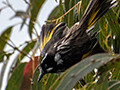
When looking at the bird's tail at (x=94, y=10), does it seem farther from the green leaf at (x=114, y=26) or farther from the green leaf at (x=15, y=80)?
the green leaf at (x=15, y=80)

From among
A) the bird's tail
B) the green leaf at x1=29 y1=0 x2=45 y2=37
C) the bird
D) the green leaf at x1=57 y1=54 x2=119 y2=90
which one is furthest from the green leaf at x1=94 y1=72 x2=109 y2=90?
the green leaf at x1=29 y1=0 x2=45 y2=37

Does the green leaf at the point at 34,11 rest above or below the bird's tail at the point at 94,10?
above

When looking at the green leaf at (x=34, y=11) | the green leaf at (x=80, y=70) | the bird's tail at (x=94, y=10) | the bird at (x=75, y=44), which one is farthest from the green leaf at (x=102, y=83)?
the green leaf at (x=34, y=11)

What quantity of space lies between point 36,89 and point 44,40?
47 centimetres

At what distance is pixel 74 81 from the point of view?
1.02 metres

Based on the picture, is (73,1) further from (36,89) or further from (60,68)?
(36,89)

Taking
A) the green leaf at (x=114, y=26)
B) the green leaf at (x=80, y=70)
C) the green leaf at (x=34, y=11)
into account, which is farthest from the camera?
the green leaf at (x=34, y=11)

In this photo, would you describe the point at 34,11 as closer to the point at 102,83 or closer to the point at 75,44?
the point at 75,44

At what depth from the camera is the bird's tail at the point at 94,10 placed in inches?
60.5

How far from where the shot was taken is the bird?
5.11 feet

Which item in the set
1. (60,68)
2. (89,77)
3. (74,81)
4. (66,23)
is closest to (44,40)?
(66,23)

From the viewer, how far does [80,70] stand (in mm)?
1048

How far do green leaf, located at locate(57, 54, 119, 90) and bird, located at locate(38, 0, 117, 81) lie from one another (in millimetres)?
441

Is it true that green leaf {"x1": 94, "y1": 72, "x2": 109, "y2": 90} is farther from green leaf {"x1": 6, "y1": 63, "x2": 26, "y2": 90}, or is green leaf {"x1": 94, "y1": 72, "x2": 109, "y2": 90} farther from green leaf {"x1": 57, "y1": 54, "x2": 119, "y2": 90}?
green leaf {"x1": 6, "y1": 63, "x2": 26, "y2": 90}
